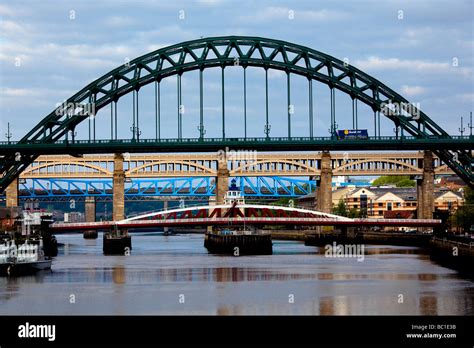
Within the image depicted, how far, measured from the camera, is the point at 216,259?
10288cm

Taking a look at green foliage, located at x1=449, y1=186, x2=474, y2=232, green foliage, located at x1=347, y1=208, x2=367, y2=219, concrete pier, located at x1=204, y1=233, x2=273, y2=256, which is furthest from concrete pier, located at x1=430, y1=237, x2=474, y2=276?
green foliage, located at x1=347, y1=208, x2=367, y2=219

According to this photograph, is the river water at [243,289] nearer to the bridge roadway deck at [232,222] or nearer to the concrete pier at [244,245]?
the concrete pier at [244,245]

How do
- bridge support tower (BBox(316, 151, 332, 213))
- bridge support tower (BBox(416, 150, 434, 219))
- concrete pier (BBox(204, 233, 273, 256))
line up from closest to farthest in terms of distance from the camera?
concrete pier (BBox(204, 233, 273, 256))
bridge support tower (BBox(416, 150, 434, 219))
bridge support tower (BBox(316, 151, 332, 213))

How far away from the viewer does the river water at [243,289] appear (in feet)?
189

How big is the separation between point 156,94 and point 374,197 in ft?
285

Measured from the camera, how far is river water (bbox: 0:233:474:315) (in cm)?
5750

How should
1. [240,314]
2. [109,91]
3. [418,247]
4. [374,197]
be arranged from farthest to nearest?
[374,197] < [418,247] < [109,91] < [240,314]

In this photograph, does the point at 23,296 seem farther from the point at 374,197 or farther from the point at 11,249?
the point at 374,197

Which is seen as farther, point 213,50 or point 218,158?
point 218,158

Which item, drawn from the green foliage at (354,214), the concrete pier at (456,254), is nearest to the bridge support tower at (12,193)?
the green foliage at (354,214)

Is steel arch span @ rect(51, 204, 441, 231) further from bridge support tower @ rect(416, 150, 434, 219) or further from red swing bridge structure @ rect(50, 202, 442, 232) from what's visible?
bridge support tower @ rect(416, 150, 434, 219)

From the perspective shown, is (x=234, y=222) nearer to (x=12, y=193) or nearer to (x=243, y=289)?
(x=12, y=193)

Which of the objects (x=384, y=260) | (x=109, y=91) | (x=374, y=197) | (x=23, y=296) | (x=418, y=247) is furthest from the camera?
(x=374, y=197)
